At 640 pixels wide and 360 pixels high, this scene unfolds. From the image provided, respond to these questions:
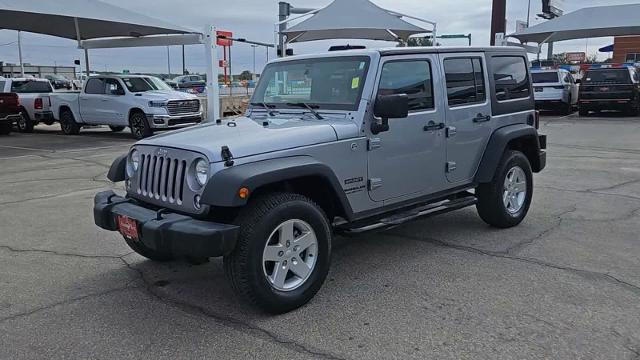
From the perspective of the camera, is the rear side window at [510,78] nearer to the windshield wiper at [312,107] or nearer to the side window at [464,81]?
the side window at [464,81]

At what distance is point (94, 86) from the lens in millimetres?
17312

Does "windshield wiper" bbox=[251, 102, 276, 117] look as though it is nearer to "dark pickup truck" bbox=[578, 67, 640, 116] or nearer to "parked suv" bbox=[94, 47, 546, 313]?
"parked suv" bbox=[94, 47, 546, 313]

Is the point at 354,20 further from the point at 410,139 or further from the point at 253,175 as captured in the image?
the point at 253,175

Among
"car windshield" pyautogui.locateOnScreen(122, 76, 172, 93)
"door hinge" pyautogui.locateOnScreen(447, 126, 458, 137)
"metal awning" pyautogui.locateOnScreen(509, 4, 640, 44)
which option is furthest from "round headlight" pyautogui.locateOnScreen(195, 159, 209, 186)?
"metal awning" pyautogui.locateOnScreen(509, 4, 640, 44)

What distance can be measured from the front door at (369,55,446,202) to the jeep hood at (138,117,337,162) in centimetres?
55

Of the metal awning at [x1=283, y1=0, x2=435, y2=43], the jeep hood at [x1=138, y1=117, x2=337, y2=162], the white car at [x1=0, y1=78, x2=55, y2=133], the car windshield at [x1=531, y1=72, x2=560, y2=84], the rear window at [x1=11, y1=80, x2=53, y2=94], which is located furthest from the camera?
the car windshield at [x1=531, y1=72, x2=560, y2=84]

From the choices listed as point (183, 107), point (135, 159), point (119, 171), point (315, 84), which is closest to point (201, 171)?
point (135, 159)

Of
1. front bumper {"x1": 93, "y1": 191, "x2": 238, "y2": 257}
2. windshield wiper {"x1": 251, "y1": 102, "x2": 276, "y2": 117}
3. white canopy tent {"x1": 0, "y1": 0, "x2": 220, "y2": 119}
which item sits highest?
white canopy tent {"x1": 0, "y1": 0, "x2": 220, "y2": 119}

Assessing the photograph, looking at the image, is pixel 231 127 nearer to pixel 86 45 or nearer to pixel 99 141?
pixel 99 141

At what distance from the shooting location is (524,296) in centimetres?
407

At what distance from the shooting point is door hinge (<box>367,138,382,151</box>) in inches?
173

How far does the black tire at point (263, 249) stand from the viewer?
3570 mm

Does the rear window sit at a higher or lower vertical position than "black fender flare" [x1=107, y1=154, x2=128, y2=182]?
higher

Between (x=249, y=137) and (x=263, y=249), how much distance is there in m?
0.80
